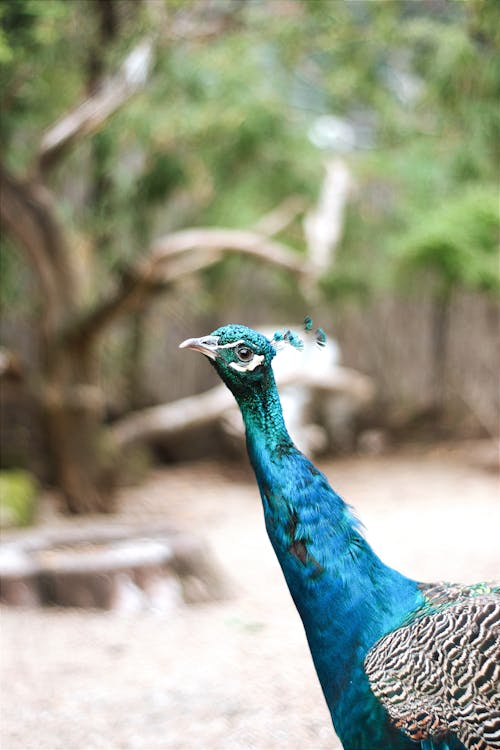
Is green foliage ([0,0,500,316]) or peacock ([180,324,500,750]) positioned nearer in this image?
peacock ([180,324,500,750])

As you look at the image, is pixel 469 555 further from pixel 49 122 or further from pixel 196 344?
pixel 49 122

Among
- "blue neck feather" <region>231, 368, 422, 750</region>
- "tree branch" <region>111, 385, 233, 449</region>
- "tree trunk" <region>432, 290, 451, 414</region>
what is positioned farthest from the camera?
"tree trunk" <region>432, 290, 451, 414</region>

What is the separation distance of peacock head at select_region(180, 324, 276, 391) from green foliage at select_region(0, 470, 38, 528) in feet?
12.4

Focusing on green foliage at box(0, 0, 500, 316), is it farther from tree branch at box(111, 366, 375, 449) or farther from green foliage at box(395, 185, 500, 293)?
tree branch at box(111, 366, 375, 449)

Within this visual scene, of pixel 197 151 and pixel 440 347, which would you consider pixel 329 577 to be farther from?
pixel 440 347

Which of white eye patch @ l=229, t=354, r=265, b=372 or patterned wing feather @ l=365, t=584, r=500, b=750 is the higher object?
white eye patch @ l=229, t=354, r=265, b=372

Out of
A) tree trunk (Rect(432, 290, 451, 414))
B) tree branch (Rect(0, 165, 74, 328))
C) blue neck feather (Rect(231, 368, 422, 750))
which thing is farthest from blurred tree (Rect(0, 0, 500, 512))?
blue neck feather (Rect(231, 368, 422, 750))

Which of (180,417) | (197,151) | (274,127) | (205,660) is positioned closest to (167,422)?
(180,417)

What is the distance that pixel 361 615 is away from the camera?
2.01m

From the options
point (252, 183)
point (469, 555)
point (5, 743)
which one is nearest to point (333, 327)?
point (252, 183)

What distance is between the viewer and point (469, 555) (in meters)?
4.74

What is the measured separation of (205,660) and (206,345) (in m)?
1.79

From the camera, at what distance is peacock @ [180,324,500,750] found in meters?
1.83

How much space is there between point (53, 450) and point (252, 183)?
2.38 metres
